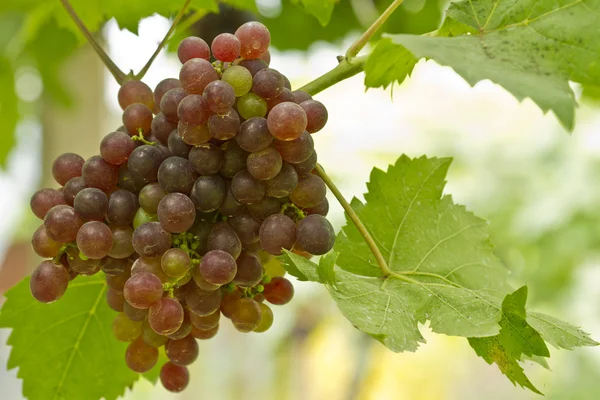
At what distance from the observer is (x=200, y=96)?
0.43 m

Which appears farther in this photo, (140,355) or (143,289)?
(140,355)

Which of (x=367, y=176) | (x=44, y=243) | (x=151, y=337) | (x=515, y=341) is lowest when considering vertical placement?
(x=367, y=176)

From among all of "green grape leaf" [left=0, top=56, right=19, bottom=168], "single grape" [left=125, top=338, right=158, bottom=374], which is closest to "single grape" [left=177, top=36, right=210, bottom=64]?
"single grape" [left=125, top=338, right=158, bottom=374]

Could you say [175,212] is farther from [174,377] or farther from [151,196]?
[174,377]

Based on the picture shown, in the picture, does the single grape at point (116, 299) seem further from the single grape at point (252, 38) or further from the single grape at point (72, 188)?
the single grape at point (252, 38)

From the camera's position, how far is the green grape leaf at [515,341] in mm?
445

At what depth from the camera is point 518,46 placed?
452 mm

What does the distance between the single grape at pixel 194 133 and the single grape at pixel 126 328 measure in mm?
162

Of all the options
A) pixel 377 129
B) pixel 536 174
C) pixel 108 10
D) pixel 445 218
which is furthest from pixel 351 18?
pixel 377 129

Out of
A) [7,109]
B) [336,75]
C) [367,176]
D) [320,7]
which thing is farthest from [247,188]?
[367,176]

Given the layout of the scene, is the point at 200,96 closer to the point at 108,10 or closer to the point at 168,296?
the point at 168,296

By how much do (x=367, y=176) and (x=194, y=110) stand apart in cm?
148

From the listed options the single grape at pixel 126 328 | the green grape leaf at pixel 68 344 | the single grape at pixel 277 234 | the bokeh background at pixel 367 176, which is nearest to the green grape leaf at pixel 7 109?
the bokeh background at pixel 367 176

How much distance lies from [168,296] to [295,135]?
134mm
